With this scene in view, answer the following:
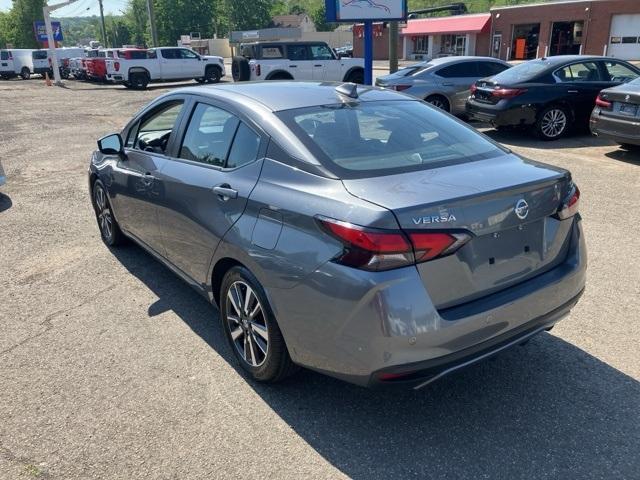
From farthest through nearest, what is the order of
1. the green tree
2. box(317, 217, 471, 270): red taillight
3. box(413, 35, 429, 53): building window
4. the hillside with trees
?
the hillside with trees
the green tree
box(413, 35, 429, 53): building window
box(317, 217, 471, 270): red taillight

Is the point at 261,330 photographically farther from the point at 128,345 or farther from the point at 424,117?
the point at 424,117

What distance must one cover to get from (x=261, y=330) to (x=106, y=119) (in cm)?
1558

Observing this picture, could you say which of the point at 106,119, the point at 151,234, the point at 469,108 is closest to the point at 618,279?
the point at 151,234

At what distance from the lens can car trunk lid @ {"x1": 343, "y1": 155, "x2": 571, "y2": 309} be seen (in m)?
2.56

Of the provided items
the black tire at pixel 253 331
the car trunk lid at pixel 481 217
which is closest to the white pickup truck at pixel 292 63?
the black tire at pixel 253 331

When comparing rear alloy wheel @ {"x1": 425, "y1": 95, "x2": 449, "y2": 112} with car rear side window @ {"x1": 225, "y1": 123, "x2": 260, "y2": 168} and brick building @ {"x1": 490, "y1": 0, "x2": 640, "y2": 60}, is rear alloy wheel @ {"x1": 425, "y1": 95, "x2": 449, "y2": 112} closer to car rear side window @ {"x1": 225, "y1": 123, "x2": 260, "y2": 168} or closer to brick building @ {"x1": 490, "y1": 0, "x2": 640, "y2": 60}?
car rear side window @ {"x1": 225, "y1": 123, "x2": 260, "y2": 168}

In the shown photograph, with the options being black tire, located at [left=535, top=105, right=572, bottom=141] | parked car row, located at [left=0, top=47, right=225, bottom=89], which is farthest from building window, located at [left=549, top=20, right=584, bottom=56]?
black tire, located at [left=535, top=105, right=572, bottom=141]

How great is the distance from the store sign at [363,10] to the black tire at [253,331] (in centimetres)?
1237

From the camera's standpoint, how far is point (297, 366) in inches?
125

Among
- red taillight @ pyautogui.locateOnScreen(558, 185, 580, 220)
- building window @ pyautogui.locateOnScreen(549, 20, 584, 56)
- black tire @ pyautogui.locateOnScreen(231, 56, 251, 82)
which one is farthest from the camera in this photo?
building window @ pyautogui.locateOnScreen(549, 20, 584, 56)

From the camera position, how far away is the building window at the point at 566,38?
43.2 m

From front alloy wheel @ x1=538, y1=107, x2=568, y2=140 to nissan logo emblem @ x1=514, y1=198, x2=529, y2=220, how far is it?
852 centimetres

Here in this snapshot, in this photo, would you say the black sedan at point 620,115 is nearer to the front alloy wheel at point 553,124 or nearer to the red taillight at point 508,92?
the front alloy wheel at point 553,124

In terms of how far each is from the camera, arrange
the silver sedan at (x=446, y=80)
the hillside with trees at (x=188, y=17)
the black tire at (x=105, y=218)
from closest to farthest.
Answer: the black tire at (x=105, y=218) < the silver sedan at (x=446, y=80) < the hillside with trees at (x=188, y=17)
